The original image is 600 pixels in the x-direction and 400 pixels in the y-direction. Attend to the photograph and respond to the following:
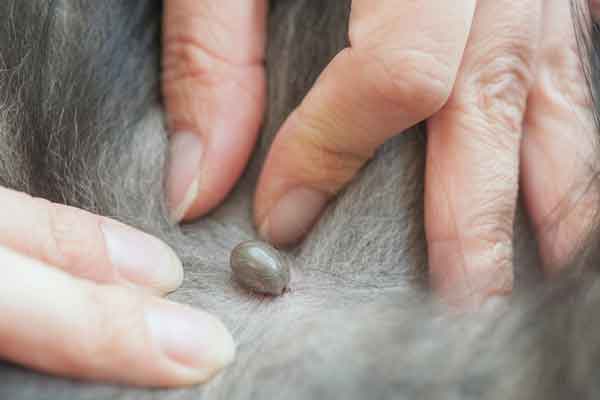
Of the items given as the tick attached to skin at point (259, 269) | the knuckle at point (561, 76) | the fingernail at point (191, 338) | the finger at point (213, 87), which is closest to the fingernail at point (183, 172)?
the finger at point (213, 87)

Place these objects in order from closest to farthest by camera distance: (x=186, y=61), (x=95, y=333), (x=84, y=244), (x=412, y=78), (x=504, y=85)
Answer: (x=95, y=333) → (x=84, y=244) → (x=412, y=78) → (x=504, y=85) → (x=186, y=61)

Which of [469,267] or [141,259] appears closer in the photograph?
[141,259]

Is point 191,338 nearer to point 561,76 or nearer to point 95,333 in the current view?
point 95,333

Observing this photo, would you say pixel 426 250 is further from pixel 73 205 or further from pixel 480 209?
pixel 73 205

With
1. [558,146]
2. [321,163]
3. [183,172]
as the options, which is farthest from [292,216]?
[558,146]

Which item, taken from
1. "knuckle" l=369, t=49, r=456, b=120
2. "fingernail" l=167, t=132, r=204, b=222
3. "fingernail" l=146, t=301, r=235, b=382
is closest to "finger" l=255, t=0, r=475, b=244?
"knuckle" l=369, t=49, r=456, b=120

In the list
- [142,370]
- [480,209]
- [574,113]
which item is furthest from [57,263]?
[574,113]

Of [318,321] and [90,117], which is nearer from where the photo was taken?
[318,321]

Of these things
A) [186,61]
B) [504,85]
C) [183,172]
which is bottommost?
[183,172]

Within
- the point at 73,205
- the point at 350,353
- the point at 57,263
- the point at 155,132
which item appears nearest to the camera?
the point at 350,353
